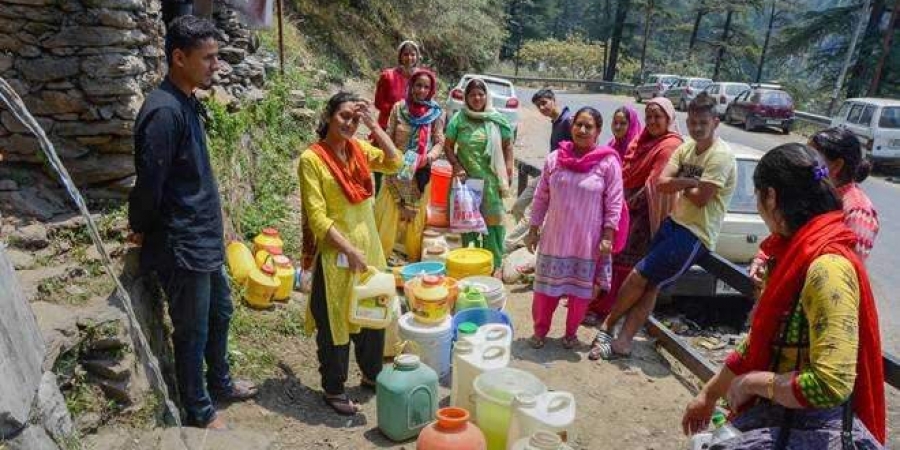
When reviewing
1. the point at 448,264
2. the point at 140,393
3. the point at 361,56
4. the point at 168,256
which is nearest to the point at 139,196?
the point at 168,256

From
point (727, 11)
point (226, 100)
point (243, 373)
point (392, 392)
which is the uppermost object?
point (727, 11)

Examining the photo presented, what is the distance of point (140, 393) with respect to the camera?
121 inches

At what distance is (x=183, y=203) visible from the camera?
9.91 feet

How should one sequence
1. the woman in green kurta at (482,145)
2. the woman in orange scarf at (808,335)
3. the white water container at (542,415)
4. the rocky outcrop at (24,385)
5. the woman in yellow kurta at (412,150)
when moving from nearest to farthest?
the woman in orange scarf at (808,335) → the rocky outcrop at (24,385) → the white water container at (542,415) → the woman in green kurta at (482,145) → the woman in yellow kurta at (412,150)

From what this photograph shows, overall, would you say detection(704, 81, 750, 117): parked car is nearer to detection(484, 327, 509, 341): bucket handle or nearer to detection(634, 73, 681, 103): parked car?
detection(634, 73, 681, 103): parked car

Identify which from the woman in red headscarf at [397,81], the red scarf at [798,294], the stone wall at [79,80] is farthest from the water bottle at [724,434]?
the woman in red headscarf at [397,81]

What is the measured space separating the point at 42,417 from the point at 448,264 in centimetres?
306

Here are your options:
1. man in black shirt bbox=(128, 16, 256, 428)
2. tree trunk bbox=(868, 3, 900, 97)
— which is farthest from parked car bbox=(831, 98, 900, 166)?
man in black shirt bbox=(128, 16, 256, 428)

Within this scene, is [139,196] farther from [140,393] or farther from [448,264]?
[448,264]

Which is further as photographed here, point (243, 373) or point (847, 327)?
point (243, 373)

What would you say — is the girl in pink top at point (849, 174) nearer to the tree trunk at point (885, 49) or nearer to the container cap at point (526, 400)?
the container cap at point (526, 400)

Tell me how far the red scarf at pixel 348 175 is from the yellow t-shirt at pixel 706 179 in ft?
6.71

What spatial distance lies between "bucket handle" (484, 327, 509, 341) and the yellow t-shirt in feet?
4.83

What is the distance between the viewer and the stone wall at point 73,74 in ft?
12.4
